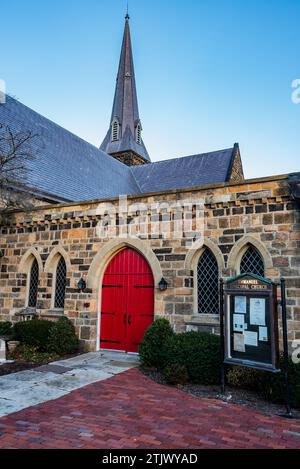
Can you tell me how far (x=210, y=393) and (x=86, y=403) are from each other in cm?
225

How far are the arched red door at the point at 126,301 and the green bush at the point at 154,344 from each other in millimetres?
1154

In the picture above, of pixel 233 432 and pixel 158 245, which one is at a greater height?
pixel 158 245

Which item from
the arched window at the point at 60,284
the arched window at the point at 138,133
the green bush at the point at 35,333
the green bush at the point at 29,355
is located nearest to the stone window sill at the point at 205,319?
the green bush at the point at 29,355

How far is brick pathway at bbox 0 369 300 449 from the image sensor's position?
394cm

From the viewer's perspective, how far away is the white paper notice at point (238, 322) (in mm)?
6090

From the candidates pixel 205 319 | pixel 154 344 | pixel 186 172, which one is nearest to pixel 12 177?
pixel 154 344

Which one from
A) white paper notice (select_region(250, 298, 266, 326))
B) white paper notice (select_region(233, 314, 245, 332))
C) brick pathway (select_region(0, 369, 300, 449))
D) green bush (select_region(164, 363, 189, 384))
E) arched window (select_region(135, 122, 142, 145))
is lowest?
brick pathway (select_region(0, 369, 300, 449))

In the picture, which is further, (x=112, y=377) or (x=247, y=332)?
(x=112, y=377)

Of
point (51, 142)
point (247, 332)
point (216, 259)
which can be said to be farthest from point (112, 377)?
point (51, 142)

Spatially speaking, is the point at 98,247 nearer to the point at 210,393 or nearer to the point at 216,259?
the point at 216,259

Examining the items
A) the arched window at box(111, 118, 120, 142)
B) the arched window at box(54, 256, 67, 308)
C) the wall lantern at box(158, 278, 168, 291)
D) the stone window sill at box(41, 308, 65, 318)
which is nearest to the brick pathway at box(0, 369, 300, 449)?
the wall lantern at box(158, 278, 168, 291)

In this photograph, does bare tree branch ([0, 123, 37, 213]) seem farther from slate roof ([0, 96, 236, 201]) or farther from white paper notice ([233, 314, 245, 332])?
white paper notice ([233, 314, 245, 332])

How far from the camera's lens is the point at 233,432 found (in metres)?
4.32

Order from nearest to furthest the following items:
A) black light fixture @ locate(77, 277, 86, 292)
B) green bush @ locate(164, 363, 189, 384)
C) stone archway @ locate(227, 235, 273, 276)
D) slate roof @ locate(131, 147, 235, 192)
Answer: green bush @ locate(164, 363, 189, 384), stone archway @ locate(227, 235, 273, 276), black light fixture @ locate(77, 277, 86, 292), slate roof @ locate(131, 147, 235, 192)
